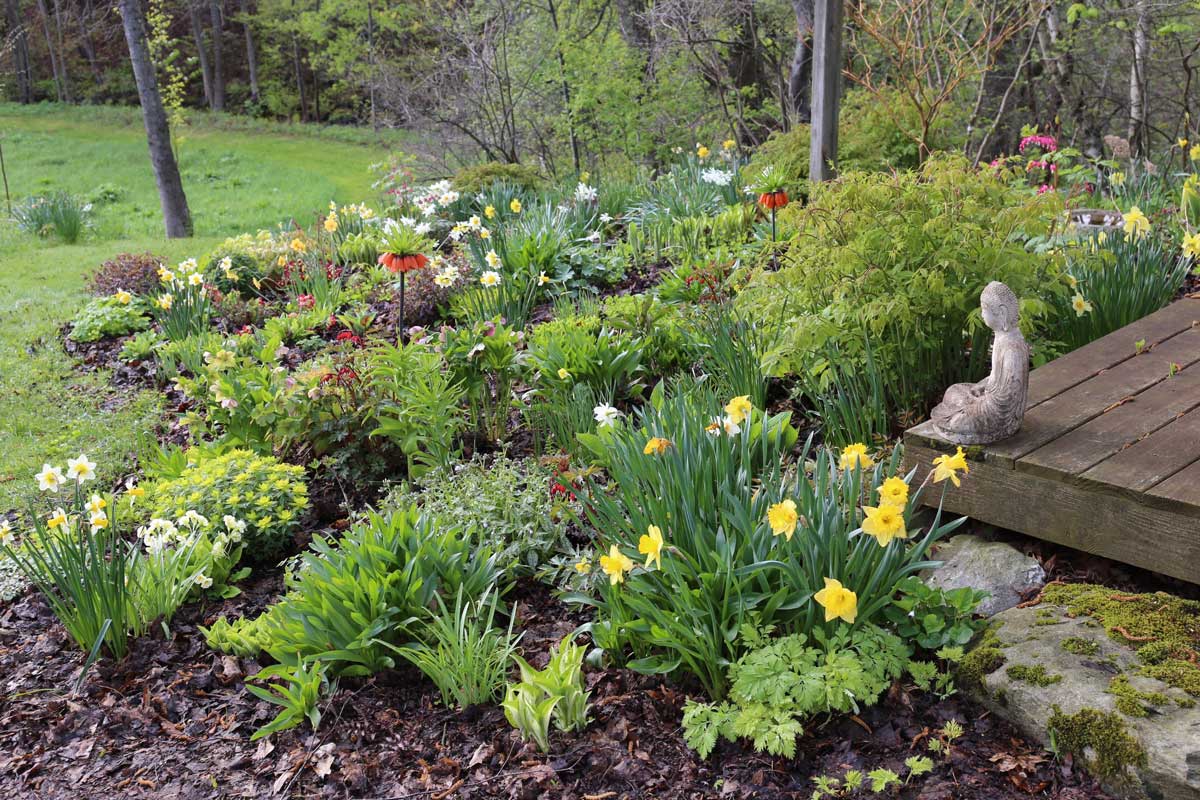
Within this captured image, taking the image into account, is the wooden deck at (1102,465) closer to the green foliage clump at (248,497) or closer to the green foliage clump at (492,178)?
the green foliage clump at (248,497)

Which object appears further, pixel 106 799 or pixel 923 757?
pixel 106 799

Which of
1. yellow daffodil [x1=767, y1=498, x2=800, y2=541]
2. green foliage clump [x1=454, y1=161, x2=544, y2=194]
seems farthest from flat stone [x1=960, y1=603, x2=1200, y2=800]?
green foliage clump [x1=454, y1=161, x2=544, y2=194]

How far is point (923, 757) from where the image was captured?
2117 mm

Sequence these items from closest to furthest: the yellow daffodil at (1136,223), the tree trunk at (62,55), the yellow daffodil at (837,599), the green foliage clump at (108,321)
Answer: the yellow daffodil at (837,599) → the yellow daffodil at (1136,223) → the green foliage clump at (108,321) → the tree trunk at (62,55)

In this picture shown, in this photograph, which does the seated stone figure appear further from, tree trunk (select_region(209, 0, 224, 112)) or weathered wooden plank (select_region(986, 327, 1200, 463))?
tree trunk (select_region(209, 0, 224, 112))

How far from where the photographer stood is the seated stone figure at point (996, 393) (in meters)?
2.64

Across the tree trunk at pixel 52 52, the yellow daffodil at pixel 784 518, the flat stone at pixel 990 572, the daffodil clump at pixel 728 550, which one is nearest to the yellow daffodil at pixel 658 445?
the daffodil clump at pixel 728 550

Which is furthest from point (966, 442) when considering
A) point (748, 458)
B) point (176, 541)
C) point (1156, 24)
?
point (1156, 24)

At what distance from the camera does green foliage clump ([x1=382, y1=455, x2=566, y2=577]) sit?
3045mm

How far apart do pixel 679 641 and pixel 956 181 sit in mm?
2185

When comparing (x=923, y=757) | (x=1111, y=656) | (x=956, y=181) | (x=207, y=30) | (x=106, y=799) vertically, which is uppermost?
(x=207, y=30)

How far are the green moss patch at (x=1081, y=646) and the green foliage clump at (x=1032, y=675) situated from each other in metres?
0.10

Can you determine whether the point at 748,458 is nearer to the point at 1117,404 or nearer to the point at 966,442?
the point at 966,442

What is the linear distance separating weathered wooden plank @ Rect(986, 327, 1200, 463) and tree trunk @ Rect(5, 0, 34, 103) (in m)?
29.5
